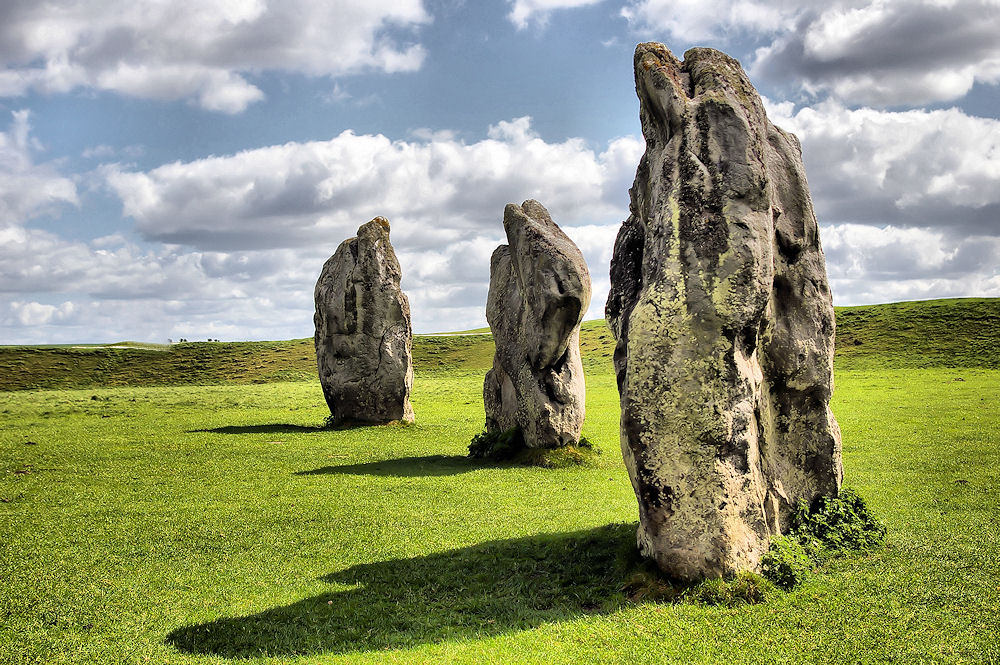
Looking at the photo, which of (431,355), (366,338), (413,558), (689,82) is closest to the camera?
(689,82)

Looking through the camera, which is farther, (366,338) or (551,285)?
(366,338)

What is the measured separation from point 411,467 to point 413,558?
25.8 ft

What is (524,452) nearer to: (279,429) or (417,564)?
(417,564)

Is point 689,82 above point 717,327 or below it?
above

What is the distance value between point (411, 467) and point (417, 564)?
8184 millimetres

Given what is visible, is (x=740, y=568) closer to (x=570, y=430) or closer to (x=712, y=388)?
(x=712, y=388)

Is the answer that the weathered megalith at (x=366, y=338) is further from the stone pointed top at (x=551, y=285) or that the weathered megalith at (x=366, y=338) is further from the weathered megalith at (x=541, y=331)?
the stone pointed top at (x=551, y=285)

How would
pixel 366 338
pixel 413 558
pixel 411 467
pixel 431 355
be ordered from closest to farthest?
pixel 413 558 < pixel 411 467 < pixel 366 338 < pixel 431 355

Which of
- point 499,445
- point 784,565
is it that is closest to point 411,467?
point 499,445

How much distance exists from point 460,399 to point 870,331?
1423 inches

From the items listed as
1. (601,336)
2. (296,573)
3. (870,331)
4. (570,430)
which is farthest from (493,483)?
(601,336)

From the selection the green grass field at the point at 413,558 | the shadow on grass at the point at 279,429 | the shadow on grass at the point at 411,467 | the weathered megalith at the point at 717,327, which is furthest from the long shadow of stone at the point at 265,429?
the weathered megalith at the point at 717,327

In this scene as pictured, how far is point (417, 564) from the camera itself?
33.9 ft

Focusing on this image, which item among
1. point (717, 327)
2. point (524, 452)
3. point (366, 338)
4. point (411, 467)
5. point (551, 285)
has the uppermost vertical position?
point (551, 285)
